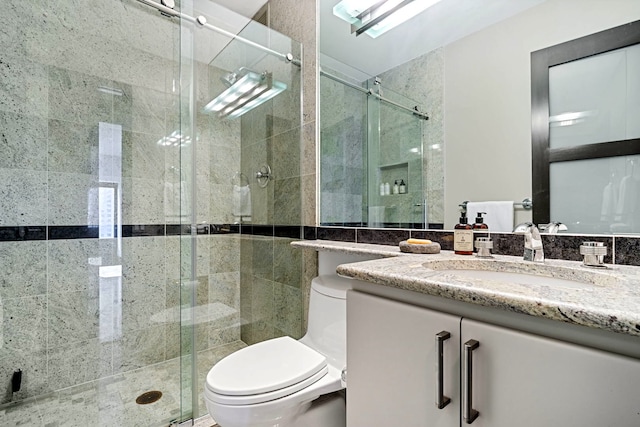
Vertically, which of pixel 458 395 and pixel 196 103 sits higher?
pixel 196 103

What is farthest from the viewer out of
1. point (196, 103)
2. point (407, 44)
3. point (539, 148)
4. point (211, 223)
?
point (211, 223)

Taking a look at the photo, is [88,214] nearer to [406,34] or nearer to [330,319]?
[330,319]

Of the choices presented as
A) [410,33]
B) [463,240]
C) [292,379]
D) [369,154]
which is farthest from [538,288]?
[410,33]

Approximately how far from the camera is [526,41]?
1062 mm

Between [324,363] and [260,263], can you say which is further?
[260,263]

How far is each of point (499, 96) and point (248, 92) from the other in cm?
149

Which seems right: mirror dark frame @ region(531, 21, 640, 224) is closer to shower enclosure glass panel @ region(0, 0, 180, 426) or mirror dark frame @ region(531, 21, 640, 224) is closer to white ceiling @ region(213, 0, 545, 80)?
white ceiling @ region(213, 0, 545, 80)

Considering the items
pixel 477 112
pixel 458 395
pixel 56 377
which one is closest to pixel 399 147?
pixel 477 112

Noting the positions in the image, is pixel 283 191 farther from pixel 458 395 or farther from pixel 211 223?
pixel 458 395

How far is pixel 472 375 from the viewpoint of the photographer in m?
0.54

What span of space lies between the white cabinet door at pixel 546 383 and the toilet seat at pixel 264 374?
652mm

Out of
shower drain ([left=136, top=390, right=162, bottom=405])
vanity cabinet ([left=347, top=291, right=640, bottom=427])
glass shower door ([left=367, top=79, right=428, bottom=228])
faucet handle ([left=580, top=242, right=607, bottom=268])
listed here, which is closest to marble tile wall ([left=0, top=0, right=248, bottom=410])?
shower drain ([left=136, top=390, right=162, bottom=405])

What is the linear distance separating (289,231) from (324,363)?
0.90 m

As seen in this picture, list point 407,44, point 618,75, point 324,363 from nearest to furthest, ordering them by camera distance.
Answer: point 618,75, point 324,363, point 407,44
